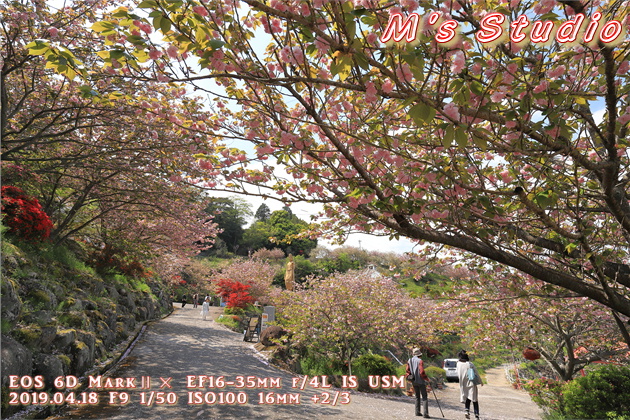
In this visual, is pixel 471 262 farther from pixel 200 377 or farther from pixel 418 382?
pixel 200 377

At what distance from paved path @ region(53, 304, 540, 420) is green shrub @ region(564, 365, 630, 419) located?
96.3 inches

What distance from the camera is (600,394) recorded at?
6.95 metres

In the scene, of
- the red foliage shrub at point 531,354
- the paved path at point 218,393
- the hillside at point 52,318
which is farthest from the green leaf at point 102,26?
the red foliage shrub at point 531,354

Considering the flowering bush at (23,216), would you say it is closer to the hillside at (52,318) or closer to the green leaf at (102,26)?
the hillside at (52,318)

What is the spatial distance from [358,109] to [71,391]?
6407 millimetres

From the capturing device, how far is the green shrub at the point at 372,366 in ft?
37.0

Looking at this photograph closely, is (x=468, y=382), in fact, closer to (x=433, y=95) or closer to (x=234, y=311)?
(x=433, y=95)

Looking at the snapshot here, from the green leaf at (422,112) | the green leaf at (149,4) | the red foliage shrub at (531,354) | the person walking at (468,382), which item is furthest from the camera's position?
the red foliage shrub at (531,354)

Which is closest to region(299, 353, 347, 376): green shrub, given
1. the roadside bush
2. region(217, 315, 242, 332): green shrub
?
the roadside bush

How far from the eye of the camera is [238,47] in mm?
2889

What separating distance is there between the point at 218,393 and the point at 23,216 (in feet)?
19.1

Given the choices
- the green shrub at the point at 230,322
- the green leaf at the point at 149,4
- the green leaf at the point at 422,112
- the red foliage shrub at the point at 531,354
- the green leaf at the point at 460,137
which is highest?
the green leaf at the point at 149,4

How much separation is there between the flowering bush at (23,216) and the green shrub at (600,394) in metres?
12.4

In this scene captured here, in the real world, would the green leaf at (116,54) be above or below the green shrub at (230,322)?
above
